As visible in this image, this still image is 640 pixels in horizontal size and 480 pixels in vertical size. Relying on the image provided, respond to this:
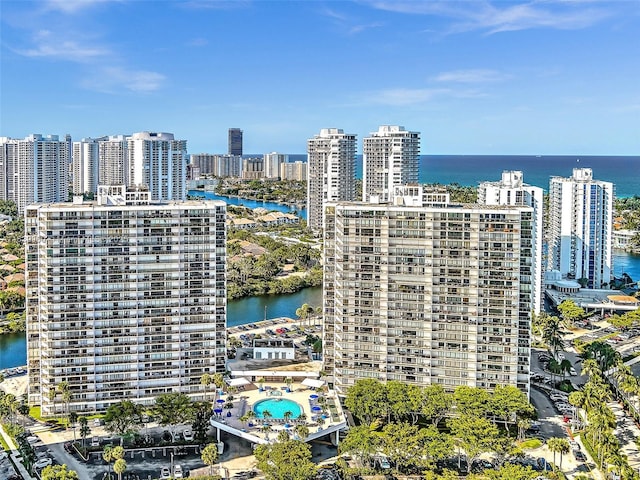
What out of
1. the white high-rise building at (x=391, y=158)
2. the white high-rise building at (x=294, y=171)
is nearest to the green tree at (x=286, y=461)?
the white high-rise building at (x=391, y=158)

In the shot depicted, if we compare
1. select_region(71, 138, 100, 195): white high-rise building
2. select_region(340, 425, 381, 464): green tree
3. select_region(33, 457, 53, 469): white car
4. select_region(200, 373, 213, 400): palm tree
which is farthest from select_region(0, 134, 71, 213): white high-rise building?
select_region(340, 425, 381, 464): green tree

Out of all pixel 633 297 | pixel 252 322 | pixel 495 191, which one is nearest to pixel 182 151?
pixel 252 322

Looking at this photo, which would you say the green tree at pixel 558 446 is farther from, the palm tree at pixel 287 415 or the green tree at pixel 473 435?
the palm tree at pixel 287 415

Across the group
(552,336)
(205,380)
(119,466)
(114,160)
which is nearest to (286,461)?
(119,466)

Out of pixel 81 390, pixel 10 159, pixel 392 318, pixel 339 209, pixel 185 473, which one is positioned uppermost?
pixel 10 159

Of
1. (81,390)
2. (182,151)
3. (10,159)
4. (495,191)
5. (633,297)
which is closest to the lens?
(81,390)

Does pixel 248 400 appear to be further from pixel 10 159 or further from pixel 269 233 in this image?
pixel 10 159
